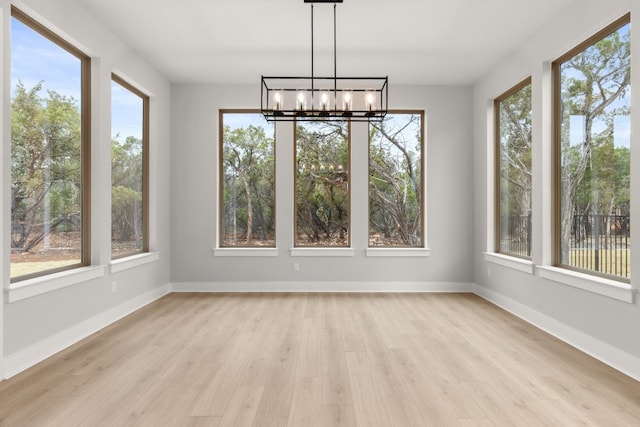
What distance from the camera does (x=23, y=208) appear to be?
11.0ft

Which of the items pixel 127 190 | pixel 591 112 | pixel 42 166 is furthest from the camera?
pixel 127 190

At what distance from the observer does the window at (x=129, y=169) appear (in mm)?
4781

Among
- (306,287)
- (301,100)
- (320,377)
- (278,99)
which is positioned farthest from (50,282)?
(306,287)

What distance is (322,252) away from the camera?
6250mm

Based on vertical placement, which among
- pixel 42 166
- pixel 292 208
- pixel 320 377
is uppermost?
pixel 42 166

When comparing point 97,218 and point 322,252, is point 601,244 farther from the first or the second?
point 97,218

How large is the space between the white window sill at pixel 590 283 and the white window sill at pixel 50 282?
430cm

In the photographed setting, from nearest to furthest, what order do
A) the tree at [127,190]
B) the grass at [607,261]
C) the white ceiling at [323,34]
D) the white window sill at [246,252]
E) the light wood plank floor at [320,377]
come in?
the light wood plank floor at [320,377] < the grass at [607,261] < the white ceiling at [323,34] < the tree at [127,190] < the white window sill at [246,252]

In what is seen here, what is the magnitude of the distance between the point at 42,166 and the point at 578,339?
15.4 feet

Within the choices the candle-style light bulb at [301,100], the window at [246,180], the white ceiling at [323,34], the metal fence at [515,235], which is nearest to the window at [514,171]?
the metal fence at [515,235]

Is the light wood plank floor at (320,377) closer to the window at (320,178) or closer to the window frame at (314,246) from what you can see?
the window frame at (314,246)

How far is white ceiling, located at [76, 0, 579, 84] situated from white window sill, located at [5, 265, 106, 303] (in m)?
2.39

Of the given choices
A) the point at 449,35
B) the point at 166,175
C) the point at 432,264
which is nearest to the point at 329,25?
the point at 449,35

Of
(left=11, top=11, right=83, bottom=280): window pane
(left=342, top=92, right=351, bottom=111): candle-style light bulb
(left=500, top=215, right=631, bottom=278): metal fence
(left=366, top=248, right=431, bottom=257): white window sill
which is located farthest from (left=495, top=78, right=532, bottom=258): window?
(left=11, top=11, right=83, bottom=280): window pane
